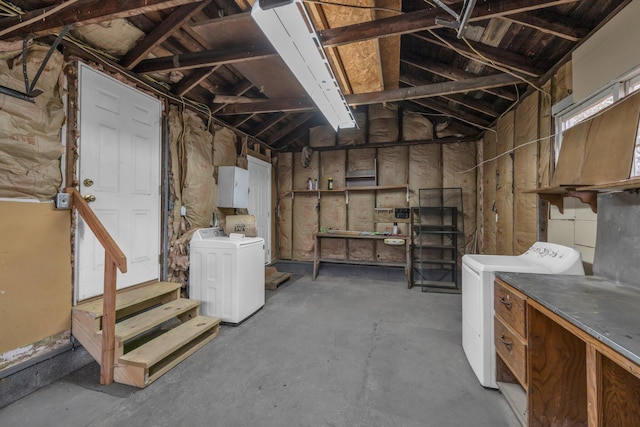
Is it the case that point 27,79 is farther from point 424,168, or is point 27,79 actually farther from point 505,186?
point 424,168

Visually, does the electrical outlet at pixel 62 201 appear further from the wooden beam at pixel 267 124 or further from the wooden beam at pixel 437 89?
the wooden beam at pixel 267 124

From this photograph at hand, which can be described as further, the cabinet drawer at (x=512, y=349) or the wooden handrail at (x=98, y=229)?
the wooden handrail at (x=98, y=229)

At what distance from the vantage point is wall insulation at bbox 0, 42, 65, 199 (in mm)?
1742

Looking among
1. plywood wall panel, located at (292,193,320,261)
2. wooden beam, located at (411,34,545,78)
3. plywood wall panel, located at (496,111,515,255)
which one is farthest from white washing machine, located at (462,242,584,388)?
plywood wall panel, located at (292,193,320,261)

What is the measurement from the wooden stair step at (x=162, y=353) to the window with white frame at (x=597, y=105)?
317 cm

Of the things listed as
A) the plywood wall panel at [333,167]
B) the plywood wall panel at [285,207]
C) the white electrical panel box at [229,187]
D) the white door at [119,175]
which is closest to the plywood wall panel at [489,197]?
the plywood wall panel at [333,167]

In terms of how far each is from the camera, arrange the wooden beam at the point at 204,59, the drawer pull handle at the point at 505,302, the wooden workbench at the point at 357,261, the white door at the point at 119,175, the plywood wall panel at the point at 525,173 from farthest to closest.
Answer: the wooden workbench at the point at 357,261 < the plywood wall panel at the point at 525,173 < the wooden beam at the point at 204,59 < the white door at the point at 119,175 < the drawer pull handle at the point at 505,302

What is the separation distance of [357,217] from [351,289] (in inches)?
59.5

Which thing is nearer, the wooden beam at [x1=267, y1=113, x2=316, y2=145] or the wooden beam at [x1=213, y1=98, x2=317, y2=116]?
the wooden beam at [x1=213, y1=98, x2=317, y2=116]

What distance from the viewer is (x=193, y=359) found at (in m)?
2.21

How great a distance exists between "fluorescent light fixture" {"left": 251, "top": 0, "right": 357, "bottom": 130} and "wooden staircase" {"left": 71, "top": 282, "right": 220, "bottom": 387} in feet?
7.83

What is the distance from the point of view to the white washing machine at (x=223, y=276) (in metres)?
2.87

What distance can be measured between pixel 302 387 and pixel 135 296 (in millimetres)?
1772

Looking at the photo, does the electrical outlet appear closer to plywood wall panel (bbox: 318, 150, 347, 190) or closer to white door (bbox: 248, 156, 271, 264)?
white door (bbox: 248, 156, 271, 264)
